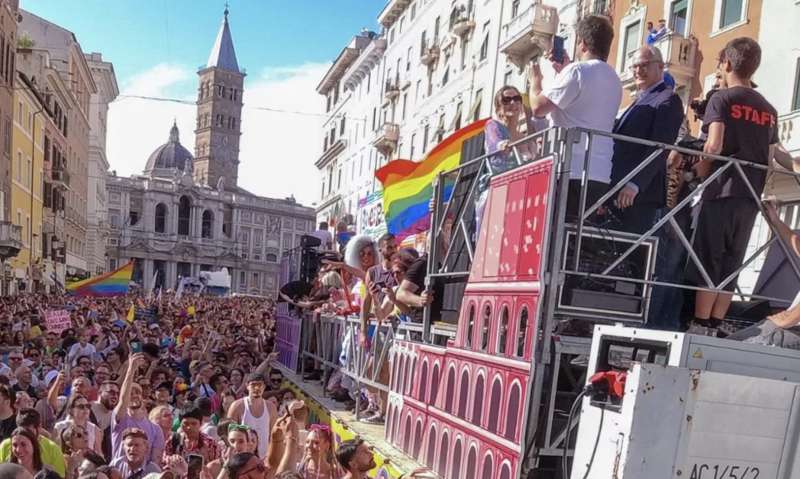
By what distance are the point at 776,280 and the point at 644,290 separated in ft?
3.56

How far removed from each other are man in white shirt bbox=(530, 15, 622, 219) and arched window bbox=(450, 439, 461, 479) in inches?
66.1

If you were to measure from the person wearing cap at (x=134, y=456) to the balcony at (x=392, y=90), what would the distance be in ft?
130

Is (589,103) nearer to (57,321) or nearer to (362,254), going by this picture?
(362,254)

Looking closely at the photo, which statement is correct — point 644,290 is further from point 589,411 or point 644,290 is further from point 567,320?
point 589,411

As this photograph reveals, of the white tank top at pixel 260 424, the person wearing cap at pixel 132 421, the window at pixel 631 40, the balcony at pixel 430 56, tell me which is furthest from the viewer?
the balcony at pixel 430 56

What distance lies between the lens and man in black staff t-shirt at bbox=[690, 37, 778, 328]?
15.4 feet

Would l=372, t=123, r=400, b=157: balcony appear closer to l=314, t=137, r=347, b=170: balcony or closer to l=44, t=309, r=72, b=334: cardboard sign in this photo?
l=314, t=137, r=347, b=170: balcony

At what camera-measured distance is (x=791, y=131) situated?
15.7 metres

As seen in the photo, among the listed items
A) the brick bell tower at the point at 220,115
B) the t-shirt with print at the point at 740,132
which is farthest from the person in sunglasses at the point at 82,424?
the brick bell tower at the point at 220,115

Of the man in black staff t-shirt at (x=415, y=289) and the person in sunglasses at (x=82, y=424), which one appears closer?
the man in black staff t-shirt at (x=415, y=289)

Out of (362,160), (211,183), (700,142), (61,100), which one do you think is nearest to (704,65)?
(700,142)

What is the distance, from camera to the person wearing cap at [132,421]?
267 inches

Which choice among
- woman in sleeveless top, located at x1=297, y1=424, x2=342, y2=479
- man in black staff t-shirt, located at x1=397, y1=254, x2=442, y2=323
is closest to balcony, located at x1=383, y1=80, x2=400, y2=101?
man in black staff t-shirt, located at x1=397, y1=254, x2=442, y2=323

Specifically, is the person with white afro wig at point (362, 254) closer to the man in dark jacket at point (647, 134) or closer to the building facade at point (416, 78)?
the man in dark jacket at point (647, 134)
